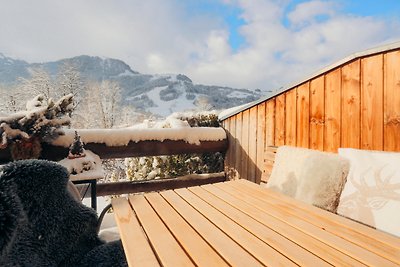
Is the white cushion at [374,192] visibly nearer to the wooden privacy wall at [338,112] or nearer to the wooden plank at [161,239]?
the wooden privacy wall at [338,112]

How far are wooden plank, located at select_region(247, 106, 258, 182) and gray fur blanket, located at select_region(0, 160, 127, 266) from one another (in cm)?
251

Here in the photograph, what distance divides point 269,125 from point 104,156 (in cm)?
228

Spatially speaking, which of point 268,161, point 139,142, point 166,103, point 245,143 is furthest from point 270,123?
point 166,103

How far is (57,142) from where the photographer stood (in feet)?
10.6

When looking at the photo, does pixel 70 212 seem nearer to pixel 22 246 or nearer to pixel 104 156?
pixel 22 246

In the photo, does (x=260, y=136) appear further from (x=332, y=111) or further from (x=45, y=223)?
(x=45, y=223)

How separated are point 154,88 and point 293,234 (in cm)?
8149

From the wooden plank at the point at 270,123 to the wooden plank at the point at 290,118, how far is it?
249 millimetres

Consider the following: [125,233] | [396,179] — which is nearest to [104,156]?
[125,233]

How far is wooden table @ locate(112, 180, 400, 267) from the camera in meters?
0.91

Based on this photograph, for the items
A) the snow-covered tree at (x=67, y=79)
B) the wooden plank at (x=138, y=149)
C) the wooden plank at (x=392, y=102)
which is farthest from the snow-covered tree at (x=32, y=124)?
the snow-covered tree at (x=67, y=79)

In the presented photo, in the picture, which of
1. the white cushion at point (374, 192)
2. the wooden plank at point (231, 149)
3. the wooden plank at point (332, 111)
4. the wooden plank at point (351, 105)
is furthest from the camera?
the wooden plank at point (231, 149)

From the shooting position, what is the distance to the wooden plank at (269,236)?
2.97 feet

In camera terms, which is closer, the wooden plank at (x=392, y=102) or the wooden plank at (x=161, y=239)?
the wooden plank at (x=161, y=239)
